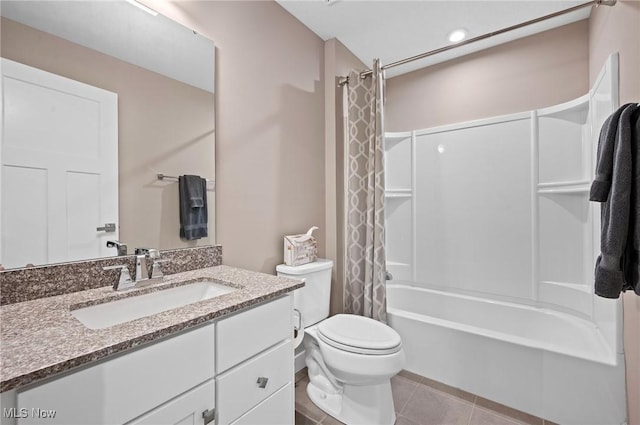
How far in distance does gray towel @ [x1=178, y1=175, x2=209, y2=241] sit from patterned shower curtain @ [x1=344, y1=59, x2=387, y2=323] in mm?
1102

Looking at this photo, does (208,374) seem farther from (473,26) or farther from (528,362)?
(473,26)

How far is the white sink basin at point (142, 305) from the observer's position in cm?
94

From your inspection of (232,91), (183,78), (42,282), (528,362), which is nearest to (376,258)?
(528,362)

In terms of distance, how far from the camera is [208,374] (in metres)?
0.85

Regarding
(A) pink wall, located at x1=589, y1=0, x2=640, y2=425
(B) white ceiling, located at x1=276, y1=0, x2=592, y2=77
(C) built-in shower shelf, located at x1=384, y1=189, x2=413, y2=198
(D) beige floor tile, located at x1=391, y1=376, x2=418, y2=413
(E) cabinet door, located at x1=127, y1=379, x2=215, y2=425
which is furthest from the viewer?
(C) built-in shower shelf, located at x1=384, y1=189, x2=413, y2=198

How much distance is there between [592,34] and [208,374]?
3002 mm

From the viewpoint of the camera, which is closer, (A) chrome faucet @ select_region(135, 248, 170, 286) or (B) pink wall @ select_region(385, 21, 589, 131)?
(A) chrome faucet @ select_region(135, 248, 170, 286)

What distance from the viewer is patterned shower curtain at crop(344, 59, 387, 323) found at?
2.05 metres

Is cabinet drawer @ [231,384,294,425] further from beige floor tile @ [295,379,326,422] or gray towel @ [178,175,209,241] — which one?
gray towel @ [178,175,209,241]

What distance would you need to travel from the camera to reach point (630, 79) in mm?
1251

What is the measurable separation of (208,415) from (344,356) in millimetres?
752

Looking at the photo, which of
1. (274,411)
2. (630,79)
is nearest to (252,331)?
(274,411)

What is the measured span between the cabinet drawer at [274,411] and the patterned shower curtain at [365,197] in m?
1.04

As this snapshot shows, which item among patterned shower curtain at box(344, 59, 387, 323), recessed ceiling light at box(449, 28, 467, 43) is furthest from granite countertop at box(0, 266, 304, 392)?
recessed ceiling light at box(449, 28, 467, 43)
